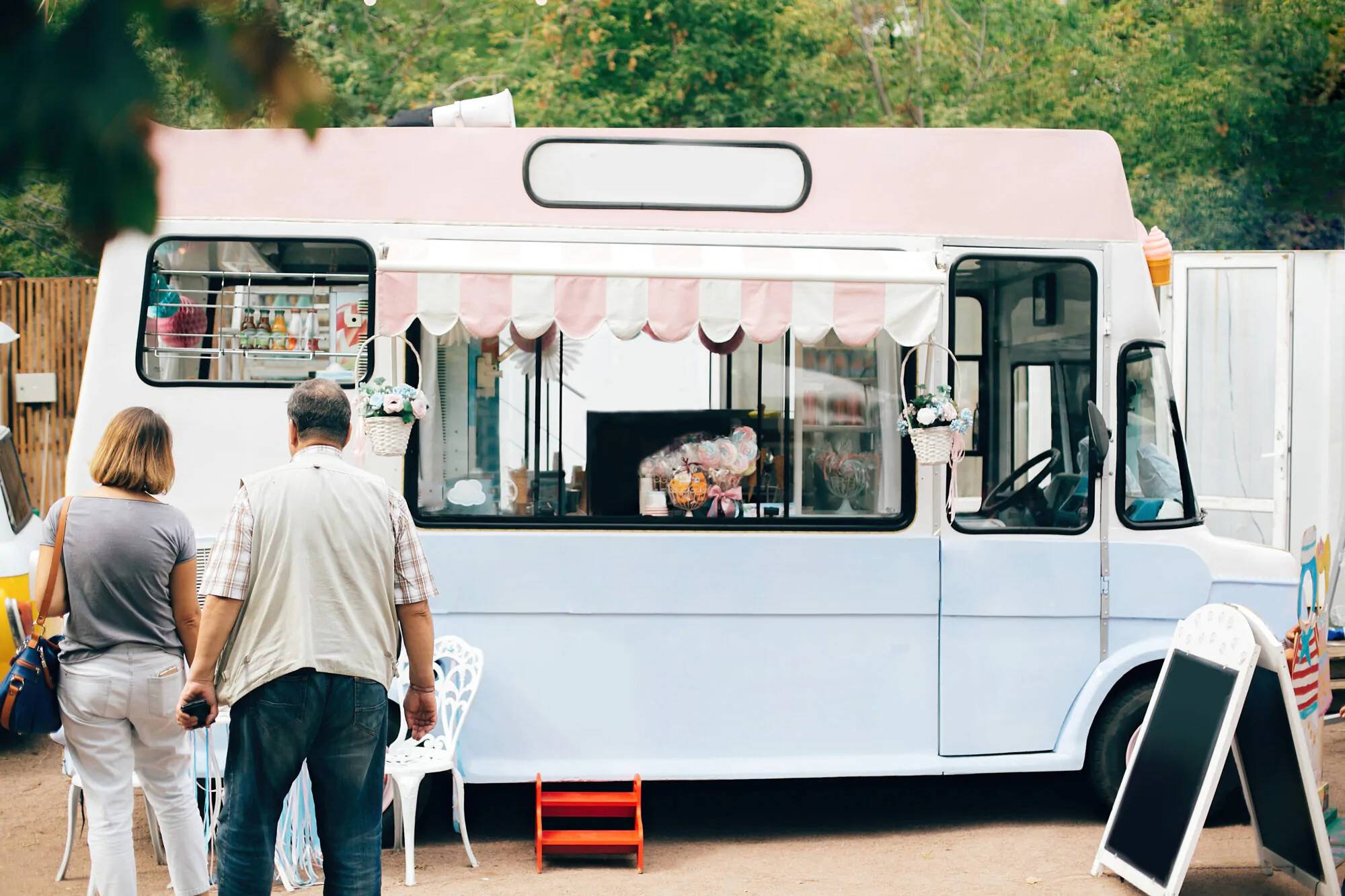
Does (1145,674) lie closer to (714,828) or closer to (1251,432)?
(714,828)

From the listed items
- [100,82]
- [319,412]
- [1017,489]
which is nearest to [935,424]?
[1017,489]

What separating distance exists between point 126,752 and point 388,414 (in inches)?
64.6

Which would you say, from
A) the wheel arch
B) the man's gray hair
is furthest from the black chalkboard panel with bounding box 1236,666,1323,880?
the man's gray hair

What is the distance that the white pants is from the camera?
3961mm

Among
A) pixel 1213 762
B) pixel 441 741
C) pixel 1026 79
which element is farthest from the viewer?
pixel 1026 79

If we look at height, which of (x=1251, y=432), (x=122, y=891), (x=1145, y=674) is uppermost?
(x=1251, y=432)

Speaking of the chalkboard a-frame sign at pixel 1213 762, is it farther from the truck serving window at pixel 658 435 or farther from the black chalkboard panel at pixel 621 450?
the black chalkboard panel at pixel 621 450

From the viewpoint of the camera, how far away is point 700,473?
18.2 ft

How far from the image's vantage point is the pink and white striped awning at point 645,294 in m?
5.04

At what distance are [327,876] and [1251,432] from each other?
6705mm

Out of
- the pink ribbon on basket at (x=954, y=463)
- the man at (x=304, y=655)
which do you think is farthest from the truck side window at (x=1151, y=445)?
the man at (x=304, y=655)

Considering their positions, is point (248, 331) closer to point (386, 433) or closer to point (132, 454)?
point (386, 433)

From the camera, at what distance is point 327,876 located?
142 inches

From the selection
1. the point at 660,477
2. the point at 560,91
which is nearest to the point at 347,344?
the point at 660,477
